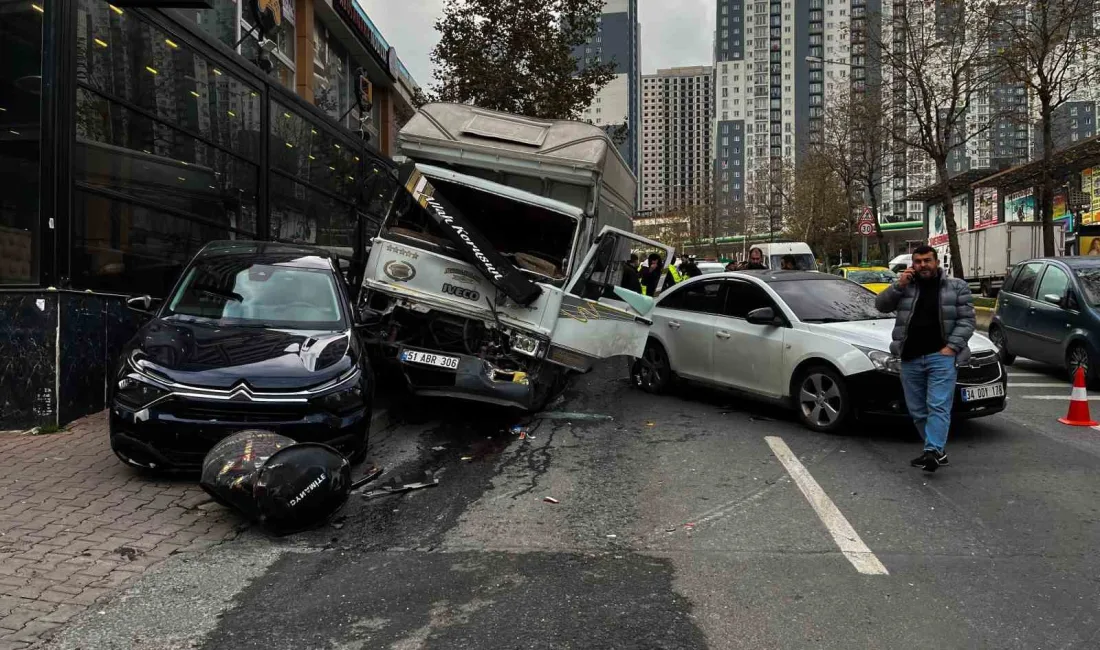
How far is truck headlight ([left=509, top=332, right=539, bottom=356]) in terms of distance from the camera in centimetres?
764

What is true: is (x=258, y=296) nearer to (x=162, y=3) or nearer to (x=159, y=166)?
(x=159, y=166)

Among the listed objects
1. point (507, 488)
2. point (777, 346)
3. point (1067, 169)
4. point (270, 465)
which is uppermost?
point (1067, 169)

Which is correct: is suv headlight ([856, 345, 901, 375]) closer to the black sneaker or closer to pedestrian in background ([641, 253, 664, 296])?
the black sneaker

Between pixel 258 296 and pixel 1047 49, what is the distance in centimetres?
2024

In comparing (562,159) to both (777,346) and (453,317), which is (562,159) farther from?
(777,346)

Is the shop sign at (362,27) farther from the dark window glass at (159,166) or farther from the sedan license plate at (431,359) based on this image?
the sedan license plate at (431,359)

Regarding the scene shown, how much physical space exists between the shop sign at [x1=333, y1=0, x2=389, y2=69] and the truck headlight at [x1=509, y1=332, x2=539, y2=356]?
1680cm

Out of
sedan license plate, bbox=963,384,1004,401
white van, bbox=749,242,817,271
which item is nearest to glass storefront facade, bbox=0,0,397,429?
sedan license plate, bbox=963,384,1004,401

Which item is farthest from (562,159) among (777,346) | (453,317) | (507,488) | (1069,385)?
(1069,385)

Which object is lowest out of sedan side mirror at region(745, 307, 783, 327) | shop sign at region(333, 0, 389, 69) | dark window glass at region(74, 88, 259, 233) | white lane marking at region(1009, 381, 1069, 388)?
white lane marking at region(1009, 381, 1069, 388)

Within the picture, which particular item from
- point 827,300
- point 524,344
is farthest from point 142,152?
point 827,300

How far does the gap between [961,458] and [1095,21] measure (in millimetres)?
17747

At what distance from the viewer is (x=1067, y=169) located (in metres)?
31.8

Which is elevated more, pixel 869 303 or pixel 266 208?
pixel 266 208
